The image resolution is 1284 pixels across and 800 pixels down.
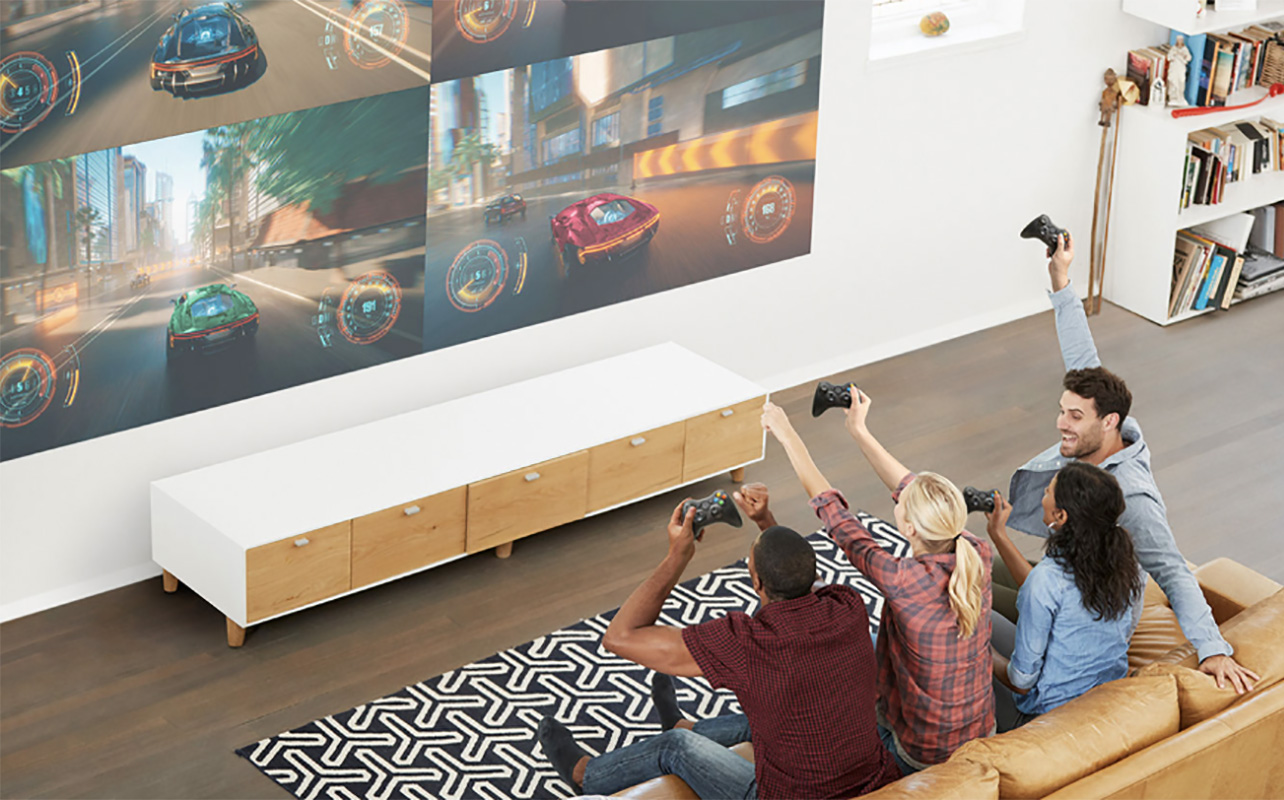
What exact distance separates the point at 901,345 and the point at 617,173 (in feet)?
6.28

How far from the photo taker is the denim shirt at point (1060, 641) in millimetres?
3689

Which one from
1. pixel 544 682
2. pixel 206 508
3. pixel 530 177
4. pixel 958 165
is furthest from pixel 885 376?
pixel 206 508

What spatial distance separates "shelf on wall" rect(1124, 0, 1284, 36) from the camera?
718 centimetres

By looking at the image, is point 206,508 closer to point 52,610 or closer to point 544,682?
point 52,610

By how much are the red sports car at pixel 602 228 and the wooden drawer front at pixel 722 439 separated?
77 cm

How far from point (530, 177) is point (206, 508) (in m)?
1.68

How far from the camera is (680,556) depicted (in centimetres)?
358

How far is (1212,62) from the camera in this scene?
24.5ft

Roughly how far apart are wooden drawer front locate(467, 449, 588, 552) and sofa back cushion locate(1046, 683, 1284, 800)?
2453 mm

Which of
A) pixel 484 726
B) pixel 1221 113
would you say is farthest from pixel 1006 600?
pixel 1221 113

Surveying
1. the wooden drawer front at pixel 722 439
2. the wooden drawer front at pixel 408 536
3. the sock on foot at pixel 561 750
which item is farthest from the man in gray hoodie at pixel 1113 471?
the wooden drawer front at pixel 408 536

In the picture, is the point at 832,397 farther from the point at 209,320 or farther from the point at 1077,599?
the point at 209,320

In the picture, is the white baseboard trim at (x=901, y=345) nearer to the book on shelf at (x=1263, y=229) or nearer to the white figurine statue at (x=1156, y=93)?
the white figurine statue at (x=1156, y=93)

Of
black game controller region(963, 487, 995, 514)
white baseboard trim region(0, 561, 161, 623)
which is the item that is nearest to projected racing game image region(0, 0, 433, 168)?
white baseboard trim region(0, 561, 161, 623)
